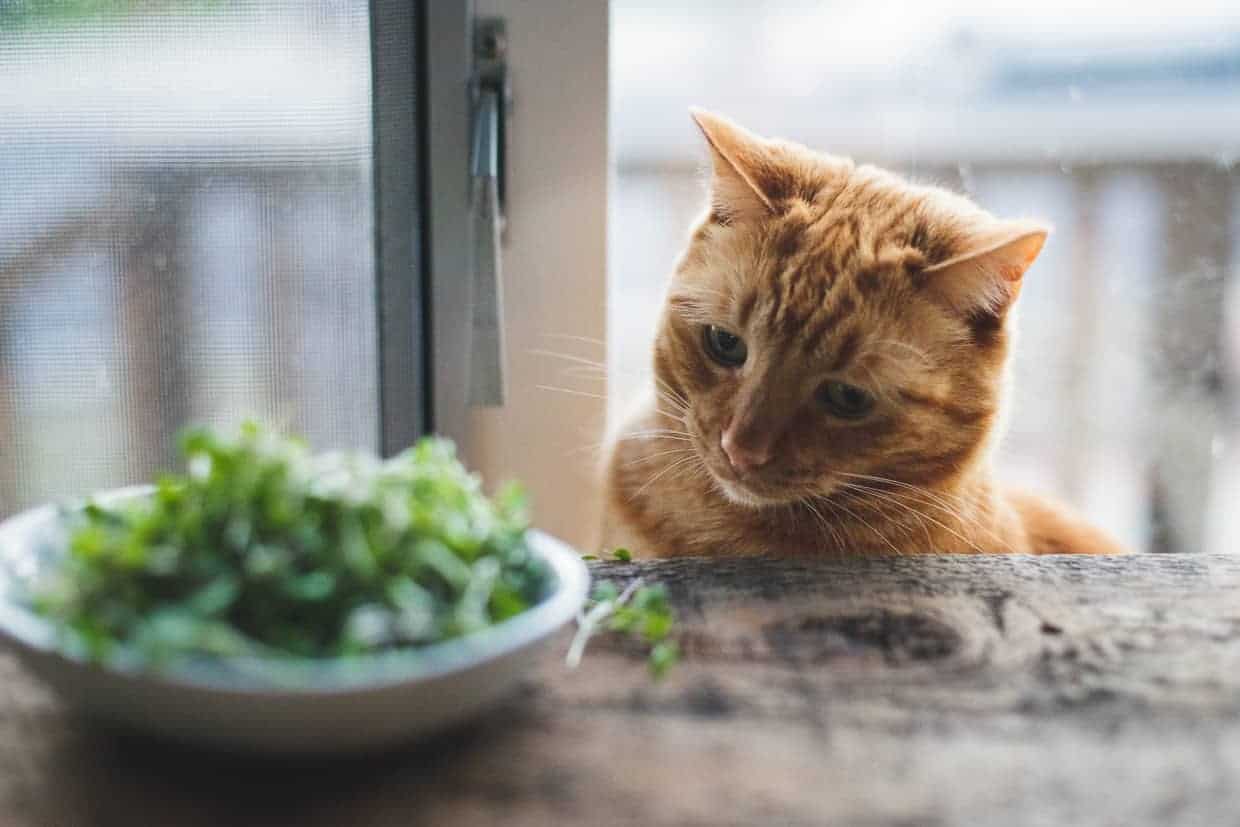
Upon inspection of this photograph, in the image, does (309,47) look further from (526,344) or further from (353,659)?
(353,659)

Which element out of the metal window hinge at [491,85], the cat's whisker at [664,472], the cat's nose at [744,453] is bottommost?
the cat's whisker at [664,472]

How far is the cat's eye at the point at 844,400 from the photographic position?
49.6 inches

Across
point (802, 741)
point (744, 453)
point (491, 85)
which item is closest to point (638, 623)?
point (802, 741)

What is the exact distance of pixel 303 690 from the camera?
2.22ft

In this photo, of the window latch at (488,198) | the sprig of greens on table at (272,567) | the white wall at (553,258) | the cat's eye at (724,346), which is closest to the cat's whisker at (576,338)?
the white wall at (553,258)

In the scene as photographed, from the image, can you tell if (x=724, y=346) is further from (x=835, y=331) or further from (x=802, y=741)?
(x=802, y=741)

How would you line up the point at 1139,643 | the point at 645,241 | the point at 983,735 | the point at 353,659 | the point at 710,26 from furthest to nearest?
the point at 645,241, the point at 710,26, the point at 1139,643, the point at 983,735, the point at 353,659

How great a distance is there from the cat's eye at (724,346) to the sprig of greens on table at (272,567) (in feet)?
1.85

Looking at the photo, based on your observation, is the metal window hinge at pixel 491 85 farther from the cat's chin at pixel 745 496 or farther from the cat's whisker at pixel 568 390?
the cat's chin at pixel 745 496

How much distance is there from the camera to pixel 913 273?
1269 millimetres

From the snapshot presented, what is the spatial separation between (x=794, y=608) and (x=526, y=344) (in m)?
0.81

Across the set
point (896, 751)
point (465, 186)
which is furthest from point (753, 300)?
point (896, 751)

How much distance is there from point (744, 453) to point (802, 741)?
468 millimetres

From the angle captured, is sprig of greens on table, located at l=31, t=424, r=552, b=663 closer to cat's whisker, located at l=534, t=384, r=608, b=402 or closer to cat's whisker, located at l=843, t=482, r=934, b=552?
cat's whisker, located at l=843, t=482, r=934, b=552
